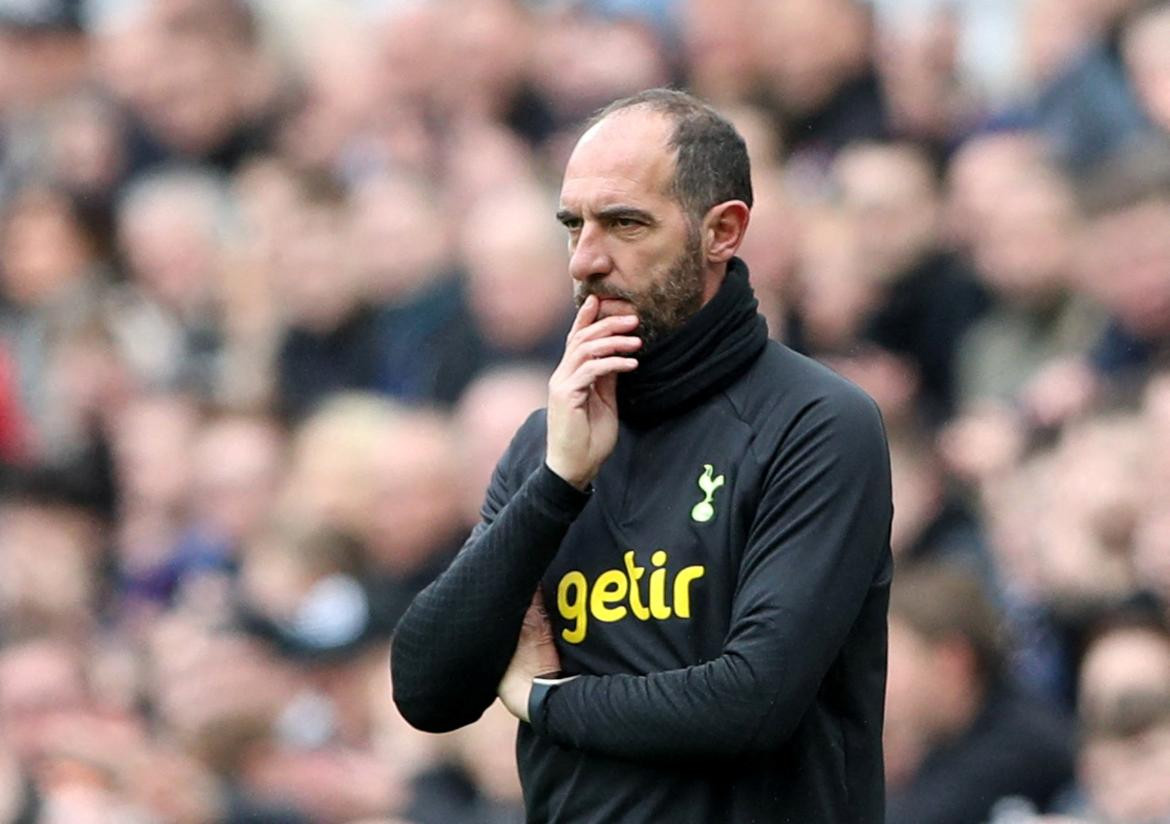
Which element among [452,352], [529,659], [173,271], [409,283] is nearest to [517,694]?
[529,659]

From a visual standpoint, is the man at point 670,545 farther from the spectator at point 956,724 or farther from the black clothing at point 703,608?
the spectator at point 956,724

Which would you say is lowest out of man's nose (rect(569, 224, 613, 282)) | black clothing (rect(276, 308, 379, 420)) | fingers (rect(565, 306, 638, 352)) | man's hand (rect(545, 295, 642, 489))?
man's hand (rect(545, 295, 642, 489))

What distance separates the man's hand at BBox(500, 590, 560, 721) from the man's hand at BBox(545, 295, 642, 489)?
246 millimetres

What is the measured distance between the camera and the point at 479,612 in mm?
3623

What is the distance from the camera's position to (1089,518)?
21.4 ft

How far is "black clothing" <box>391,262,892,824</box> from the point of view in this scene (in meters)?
3.43

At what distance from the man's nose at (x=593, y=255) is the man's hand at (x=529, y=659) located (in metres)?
0.52

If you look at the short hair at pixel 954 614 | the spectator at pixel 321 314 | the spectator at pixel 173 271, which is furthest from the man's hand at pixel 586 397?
the spectator at pixel 173 271

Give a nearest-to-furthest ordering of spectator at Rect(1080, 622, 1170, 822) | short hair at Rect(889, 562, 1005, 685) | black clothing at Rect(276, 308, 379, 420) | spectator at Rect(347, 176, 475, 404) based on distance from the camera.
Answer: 1. spectator at Rect(1080, 622, 1170, 822)
2. short hair at Rect(889, 562, 1005, 685)
3. spectator at Rect(347, 176, 475, 404)
4. black clothing at Rect(276, 308, 379, 420)

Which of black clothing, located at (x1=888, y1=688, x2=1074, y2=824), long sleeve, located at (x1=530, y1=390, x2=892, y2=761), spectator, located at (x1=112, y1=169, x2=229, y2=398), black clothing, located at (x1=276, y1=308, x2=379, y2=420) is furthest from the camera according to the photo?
spectator, located at (x1=112, y1=169, x2=229, y2=398)

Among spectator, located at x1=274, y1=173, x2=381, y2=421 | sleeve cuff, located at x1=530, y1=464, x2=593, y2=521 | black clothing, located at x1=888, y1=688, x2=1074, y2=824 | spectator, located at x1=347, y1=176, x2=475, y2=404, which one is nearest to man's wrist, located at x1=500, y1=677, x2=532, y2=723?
sleeve cuff, located at x1=530, y1=464, x2=593, y2=521

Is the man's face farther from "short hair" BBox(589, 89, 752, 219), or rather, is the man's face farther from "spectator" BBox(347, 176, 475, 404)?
"spectator" BBox(347, 176, 475, 404)

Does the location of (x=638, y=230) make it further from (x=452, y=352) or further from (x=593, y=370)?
(x=452, y=352)

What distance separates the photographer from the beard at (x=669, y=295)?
3598 mm
